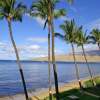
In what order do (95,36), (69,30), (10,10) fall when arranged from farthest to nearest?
(95,36) → (69,30) → (10,10)

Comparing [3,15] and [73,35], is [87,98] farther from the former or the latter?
[73,35]

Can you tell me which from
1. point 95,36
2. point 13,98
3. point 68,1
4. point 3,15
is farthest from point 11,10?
point 95,36

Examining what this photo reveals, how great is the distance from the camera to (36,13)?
33.8 m

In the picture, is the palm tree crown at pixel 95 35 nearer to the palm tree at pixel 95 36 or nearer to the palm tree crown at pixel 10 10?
the palm tree at pixel 95 36

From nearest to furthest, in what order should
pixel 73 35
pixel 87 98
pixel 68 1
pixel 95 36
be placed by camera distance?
1. pixel 68 1
2. pixel 87 98
3. pixel 73 35
4. pixel 95 36

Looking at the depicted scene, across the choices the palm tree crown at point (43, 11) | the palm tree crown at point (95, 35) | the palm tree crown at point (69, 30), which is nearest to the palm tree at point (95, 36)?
the palm tree crown at point (95, 35)

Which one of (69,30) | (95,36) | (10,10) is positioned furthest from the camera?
(95,36)

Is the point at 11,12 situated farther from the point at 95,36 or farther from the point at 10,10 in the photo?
the point at 95,36

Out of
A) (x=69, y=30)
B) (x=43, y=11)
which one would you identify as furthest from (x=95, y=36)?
(x=43, y=11)

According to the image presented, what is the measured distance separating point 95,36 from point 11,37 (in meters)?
34.8

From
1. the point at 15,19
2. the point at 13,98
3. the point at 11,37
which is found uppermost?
the point at 15,19

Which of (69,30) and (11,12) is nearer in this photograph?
(11,12)

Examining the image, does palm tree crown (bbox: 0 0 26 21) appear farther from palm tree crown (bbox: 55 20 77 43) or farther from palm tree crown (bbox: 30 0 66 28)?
palm tree crown (bbox: 55 20 77 43)

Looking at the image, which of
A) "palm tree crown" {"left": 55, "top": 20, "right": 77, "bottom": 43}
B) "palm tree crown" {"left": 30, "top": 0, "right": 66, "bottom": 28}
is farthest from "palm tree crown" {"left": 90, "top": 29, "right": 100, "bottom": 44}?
"palm tree crown" {"left": 30, "top": 0, "right": 66, "bottom": 28}
